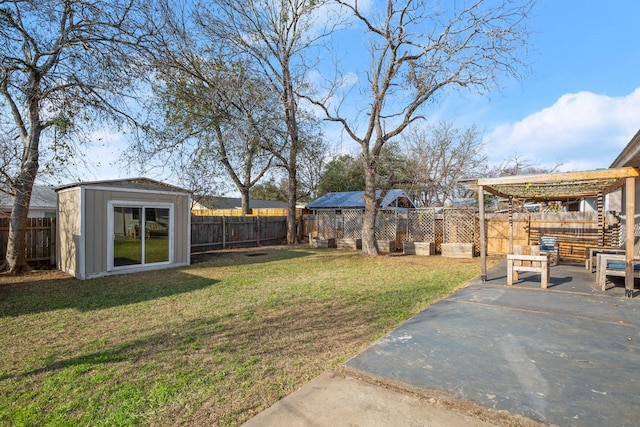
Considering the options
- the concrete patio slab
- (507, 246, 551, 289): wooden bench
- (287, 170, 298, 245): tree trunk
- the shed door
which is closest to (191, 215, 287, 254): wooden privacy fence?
(287, 170, 298, 245): tree trunk

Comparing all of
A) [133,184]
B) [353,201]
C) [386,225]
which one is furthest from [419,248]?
[353,201]

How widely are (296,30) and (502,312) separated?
13.7 meters

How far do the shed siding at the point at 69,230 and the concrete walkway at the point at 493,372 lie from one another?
738cm

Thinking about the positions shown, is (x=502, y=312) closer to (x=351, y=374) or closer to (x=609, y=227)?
(x=351, y=374)

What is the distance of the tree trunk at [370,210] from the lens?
1155cm

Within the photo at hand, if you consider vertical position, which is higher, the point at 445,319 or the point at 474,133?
the point at 474,133

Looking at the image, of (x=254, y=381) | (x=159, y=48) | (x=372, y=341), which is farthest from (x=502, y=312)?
(x=159, y=48)

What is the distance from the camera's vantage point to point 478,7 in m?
9.80

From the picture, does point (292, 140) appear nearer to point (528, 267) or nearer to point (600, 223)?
point (528, 267)

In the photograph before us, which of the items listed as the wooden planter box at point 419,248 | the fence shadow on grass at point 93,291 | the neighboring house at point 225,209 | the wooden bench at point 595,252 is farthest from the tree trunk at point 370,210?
the neighboring house at point 225,209

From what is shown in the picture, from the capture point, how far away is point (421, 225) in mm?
12805

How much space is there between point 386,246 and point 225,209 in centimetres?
2006

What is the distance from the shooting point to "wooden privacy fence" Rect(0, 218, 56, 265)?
26.8ft

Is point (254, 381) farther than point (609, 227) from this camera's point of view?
No
